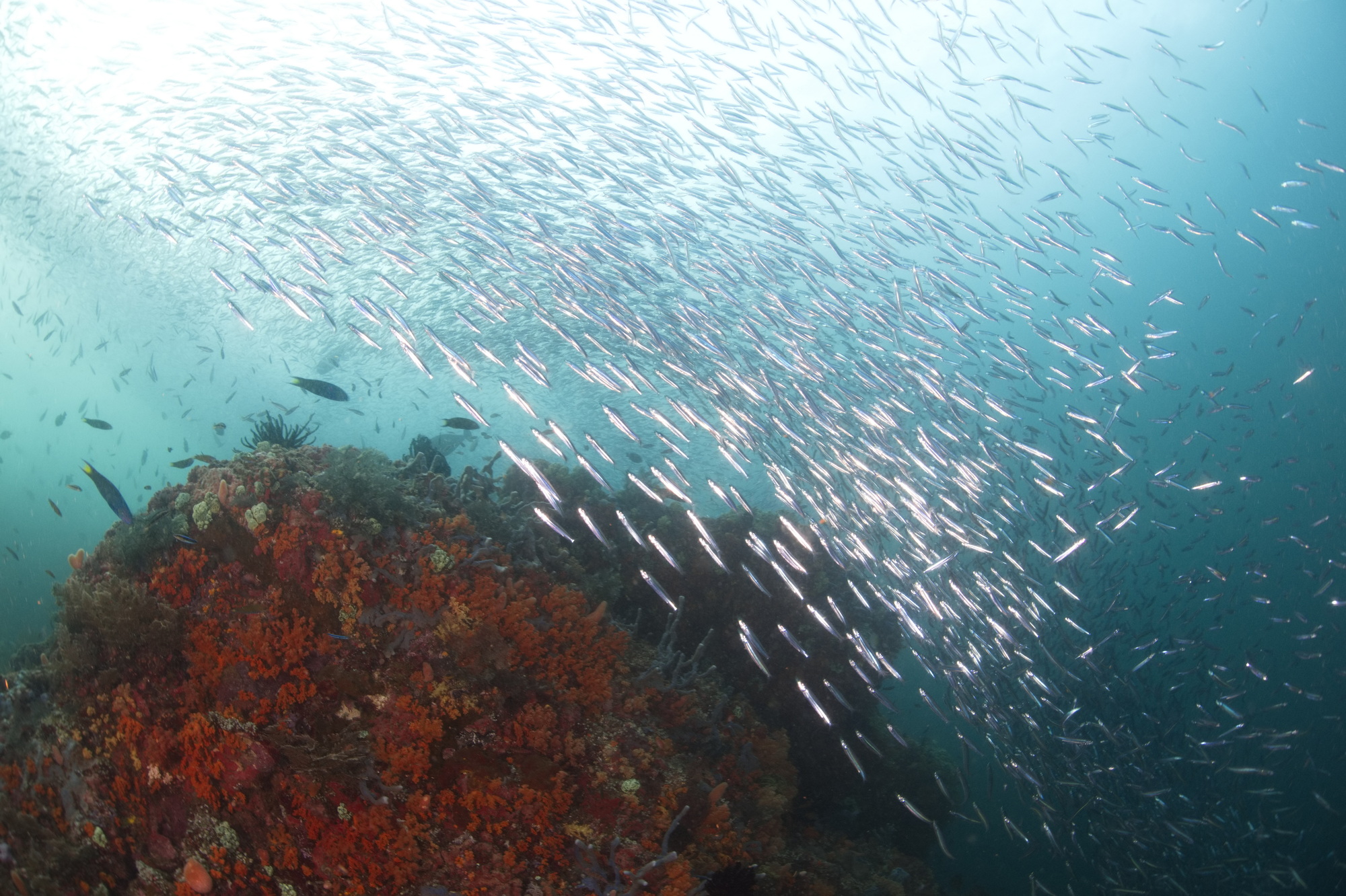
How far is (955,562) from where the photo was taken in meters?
11.9

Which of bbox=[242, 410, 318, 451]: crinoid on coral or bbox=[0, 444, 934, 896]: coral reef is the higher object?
bbox=[0, 444, 934, 896]: coral reef

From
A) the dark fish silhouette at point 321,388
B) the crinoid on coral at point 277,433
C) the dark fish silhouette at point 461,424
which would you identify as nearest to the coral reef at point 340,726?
the dark fish silhouette at point 321,388

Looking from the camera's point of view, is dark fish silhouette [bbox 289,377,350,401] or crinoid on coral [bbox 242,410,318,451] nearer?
dark fish silhouette [bbox 289,377,350,401]

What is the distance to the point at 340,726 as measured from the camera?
3857 mm

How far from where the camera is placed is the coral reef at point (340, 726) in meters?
3.56

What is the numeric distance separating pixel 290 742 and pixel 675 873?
8.97 feet

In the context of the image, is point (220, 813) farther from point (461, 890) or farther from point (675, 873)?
point (675, 873)

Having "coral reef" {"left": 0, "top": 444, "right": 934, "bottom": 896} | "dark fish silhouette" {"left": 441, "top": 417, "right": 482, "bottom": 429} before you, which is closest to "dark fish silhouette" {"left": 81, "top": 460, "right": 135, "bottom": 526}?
"coral reef" {"left": 0, "top": 444, "right": 934, "bottom": 896}

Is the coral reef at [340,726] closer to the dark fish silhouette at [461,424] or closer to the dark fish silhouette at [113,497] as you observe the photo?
the dark fish silhouette at [113,497]

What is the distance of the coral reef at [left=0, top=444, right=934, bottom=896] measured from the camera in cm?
356

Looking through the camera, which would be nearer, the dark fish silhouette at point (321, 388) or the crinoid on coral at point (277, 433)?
the dark fish silhouette at point (321, 388)

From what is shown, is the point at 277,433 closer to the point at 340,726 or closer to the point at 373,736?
the point at 340,726

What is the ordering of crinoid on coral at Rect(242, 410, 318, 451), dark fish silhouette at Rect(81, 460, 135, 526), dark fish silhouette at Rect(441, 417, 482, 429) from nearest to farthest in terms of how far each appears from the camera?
dark fish silhouette at Rect(81, 460, 135, 526)
dark fish silhouette at Rect(441, 417, 482, 429)
crinoid on coral at Rect(242, 410, 318, 451)

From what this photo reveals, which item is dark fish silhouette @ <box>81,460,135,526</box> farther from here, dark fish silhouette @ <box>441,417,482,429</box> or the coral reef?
dark fish silhouette @ <box>441,417,482,429</box>
